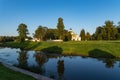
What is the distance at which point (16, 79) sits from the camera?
1633 centimetres

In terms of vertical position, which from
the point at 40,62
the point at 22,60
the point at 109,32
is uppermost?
the point at 109,32

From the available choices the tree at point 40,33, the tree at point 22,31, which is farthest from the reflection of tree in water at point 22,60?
the tree at point 40,33

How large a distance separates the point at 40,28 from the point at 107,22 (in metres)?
56.5

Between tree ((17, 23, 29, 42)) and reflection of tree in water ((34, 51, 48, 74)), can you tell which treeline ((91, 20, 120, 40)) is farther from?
reflection of tree in water ((34, 51, 48, 74))

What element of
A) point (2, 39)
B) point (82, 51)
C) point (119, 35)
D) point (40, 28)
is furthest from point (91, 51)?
point (2, 39)

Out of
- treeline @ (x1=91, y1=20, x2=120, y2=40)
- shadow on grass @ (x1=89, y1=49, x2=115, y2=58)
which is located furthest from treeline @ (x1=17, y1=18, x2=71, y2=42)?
shadow on grass @ (x1=89, y1=49, x2=115, y2=58)

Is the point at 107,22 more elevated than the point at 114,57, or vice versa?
the point at 107,22

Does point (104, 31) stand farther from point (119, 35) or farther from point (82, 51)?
point (82, 51)

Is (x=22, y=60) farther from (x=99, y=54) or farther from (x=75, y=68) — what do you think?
(x=99, y=54)

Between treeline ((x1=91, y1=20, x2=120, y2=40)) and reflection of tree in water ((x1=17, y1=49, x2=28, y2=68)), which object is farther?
treeline ((x1=91, y1=20, x2=120, y2=40))

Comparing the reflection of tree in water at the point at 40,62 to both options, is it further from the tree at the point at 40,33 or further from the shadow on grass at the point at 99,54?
the tree at the point at 40,33

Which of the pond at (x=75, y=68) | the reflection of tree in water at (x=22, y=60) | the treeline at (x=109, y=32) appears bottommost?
the pond at (x=75, y=68)

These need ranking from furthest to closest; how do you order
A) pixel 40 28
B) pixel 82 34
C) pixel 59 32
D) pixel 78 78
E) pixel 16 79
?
pixel 40 28 < pixel 82 34 < pixel 59 32 < pixel 78 78 < pixel 16 79

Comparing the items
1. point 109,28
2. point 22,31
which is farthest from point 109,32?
point 22,31
